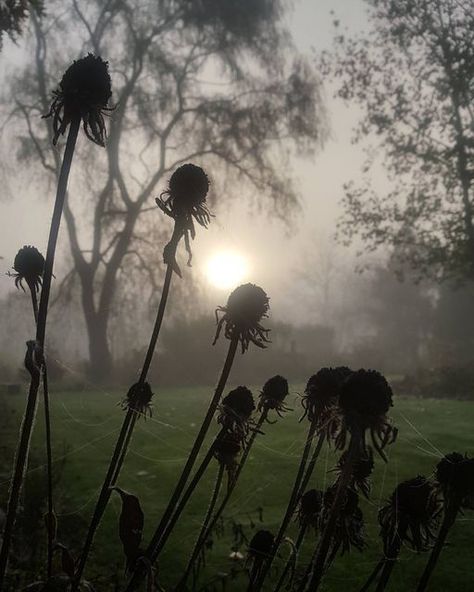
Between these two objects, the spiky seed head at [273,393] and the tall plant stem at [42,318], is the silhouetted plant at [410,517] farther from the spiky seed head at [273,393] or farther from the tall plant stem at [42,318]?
the tall plant stem at [42,318]

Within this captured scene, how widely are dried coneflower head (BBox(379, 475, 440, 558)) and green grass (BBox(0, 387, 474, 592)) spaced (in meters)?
0.22

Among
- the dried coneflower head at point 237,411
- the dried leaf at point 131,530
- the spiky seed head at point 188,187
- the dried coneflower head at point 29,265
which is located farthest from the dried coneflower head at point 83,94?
the dried leaf at point 131,530

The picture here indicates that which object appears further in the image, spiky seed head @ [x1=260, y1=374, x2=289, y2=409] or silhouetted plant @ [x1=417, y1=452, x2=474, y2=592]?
spiky seed head @ [x1=260, y1=374, x2=289, y2=409]

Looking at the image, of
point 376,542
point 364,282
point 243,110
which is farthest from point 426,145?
point 364,282

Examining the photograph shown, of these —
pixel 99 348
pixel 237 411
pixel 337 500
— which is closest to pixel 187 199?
pixel 237 411

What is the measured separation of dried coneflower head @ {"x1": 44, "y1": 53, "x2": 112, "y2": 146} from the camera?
161 cm

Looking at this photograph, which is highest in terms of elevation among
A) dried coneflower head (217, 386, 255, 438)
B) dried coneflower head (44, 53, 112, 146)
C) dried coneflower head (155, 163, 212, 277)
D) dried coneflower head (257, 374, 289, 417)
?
dried coneflower head (44, 53, 112, 146)

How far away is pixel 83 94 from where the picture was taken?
1.63 m

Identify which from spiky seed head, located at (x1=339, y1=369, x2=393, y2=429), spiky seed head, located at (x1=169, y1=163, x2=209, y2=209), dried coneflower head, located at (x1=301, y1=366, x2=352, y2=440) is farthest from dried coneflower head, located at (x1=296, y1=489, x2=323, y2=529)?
spiky seed head, located at (x1=169, y1=163, x2=209, y2=209)

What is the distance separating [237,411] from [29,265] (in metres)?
0.92

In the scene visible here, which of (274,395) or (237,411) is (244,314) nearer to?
(237,411)

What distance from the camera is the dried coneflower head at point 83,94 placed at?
63.4 inches

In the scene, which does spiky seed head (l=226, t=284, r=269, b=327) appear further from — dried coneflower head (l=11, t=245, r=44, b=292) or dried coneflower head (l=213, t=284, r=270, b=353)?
dried coneflower head (l=11, t=245, r=44, b=292)

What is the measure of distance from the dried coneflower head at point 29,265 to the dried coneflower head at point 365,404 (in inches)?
46.7
